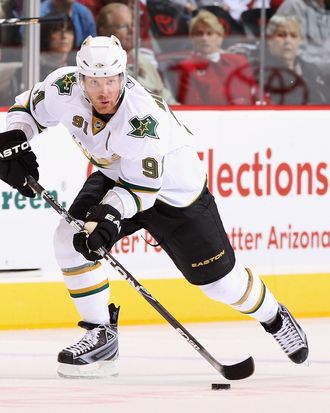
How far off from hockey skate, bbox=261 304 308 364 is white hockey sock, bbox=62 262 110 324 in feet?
2.20

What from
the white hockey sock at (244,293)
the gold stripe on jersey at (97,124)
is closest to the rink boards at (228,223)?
the white hockey sock at (244,293)

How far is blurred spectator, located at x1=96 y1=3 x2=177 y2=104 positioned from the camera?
7938 millimetres

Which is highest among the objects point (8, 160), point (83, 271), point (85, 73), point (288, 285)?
point (85, 73)

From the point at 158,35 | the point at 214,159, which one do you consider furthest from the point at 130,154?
the point at 158,35

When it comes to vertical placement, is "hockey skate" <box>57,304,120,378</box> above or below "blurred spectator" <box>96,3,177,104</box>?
below

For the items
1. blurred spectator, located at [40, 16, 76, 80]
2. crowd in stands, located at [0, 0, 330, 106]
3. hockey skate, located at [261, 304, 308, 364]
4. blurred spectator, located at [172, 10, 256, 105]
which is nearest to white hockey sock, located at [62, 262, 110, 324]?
hockey skate, located at [261, 304, 308, 364]

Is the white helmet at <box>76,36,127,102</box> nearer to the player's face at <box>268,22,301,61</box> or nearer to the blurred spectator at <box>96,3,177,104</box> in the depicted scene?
the blurred spectator at <box>96,3,177,104</box>

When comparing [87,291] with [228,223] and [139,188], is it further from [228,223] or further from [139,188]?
[228,223]

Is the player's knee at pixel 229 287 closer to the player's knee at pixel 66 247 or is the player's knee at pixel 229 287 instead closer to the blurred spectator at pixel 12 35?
the player's knee at pixel 66 247

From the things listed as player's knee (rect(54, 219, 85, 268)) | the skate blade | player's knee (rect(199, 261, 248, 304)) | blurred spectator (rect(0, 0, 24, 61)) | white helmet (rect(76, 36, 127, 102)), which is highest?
white helmet (rect(76, 36, 127, 102))

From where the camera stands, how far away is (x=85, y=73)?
5410 millimetres

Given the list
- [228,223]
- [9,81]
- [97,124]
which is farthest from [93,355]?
[9,81]

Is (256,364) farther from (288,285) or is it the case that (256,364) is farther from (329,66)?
(329,66)

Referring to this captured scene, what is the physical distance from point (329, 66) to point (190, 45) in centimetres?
82
